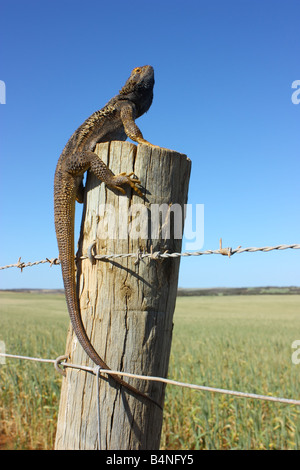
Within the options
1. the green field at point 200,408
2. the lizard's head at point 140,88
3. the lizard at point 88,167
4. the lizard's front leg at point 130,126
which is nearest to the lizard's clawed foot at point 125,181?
the lizard at point 88,167

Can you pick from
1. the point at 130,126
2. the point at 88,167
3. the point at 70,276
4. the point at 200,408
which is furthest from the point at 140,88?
the point at 200,408

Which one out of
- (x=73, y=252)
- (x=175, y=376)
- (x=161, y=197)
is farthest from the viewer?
(x=175, y=376)

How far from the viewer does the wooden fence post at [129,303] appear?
84.5 inches

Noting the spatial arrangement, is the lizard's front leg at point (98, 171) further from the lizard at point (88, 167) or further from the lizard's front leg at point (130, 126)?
the lizard's front leg at point (130, 126)

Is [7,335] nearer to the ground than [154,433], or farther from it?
nearer to the ground

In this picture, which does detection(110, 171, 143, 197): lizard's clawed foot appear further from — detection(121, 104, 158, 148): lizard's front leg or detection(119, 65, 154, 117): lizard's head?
detection(119, 65, 154, 117): lizard's head

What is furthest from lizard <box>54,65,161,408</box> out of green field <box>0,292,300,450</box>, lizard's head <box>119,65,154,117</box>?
green field <box>0,292,300,450</box>

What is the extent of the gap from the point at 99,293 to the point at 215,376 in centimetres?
541

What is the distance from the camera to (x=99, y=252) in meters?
2.28

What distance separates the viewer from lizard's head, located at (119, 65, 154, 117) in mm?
4164

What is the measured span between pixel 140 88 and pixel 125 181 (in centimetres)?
249

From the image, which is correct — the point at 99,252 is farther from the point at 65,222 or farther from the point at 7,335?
the point at 7,335

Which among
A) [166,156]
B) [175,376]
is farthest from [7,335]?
[166,156]
